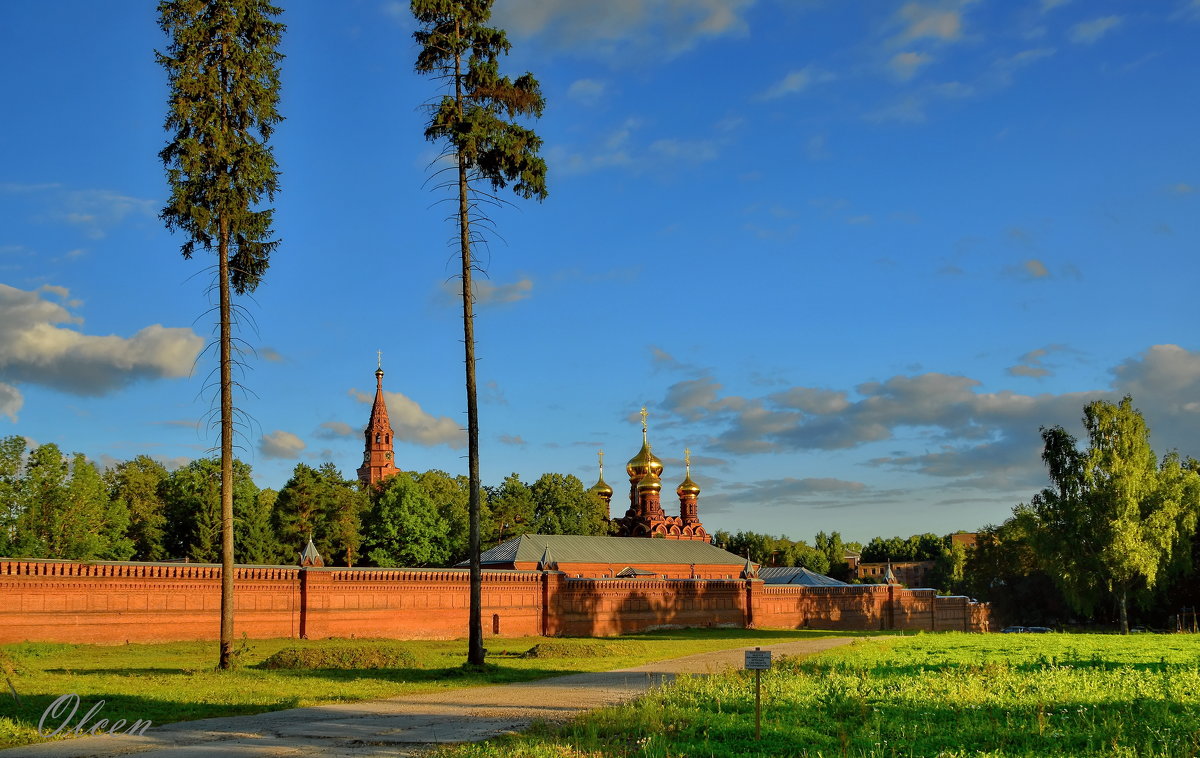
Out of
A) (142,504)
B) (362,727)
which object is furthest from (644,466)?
(362,727)

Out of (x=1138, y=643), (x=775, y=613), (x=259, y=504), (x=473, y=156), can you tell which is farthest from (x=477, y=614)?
(x=259, y=504)

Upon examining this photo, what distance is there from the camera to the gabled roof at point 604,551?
63219 millimetres

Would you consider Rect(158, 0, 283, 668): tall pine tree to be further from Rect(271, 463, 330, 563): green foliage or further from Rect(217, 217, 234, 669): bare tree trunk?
Rect(271, 463, 330, 563): green foliage

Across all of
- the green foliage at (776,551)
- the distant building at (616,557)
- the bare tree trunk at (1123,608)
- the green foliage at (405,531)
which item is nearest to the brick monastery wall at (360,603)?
the distant building at (616,557)

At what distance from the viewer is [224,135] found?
23.0 m

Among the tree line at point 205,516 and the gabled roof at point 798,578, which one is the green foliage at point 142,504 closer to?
the tree line at point 205,516

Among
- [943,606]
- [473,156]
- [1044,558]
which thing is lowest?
[943,606]

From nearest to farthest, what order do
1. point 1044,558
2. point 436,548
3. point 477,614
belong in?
point 477,614 → point 1044,558 → point 436,548

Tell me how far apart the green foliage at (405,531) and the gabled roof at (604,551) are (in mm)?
8192

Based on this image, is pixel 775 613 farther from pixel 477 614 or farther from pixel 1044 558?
pixel 477 614

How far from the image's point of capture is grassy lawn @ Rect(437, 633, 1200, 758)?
10789 millimetres

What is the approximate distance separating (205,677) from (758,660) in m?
13.0

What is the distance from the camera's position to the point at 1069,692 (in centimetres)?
1518

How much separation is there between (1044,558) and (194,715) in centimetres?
4923
